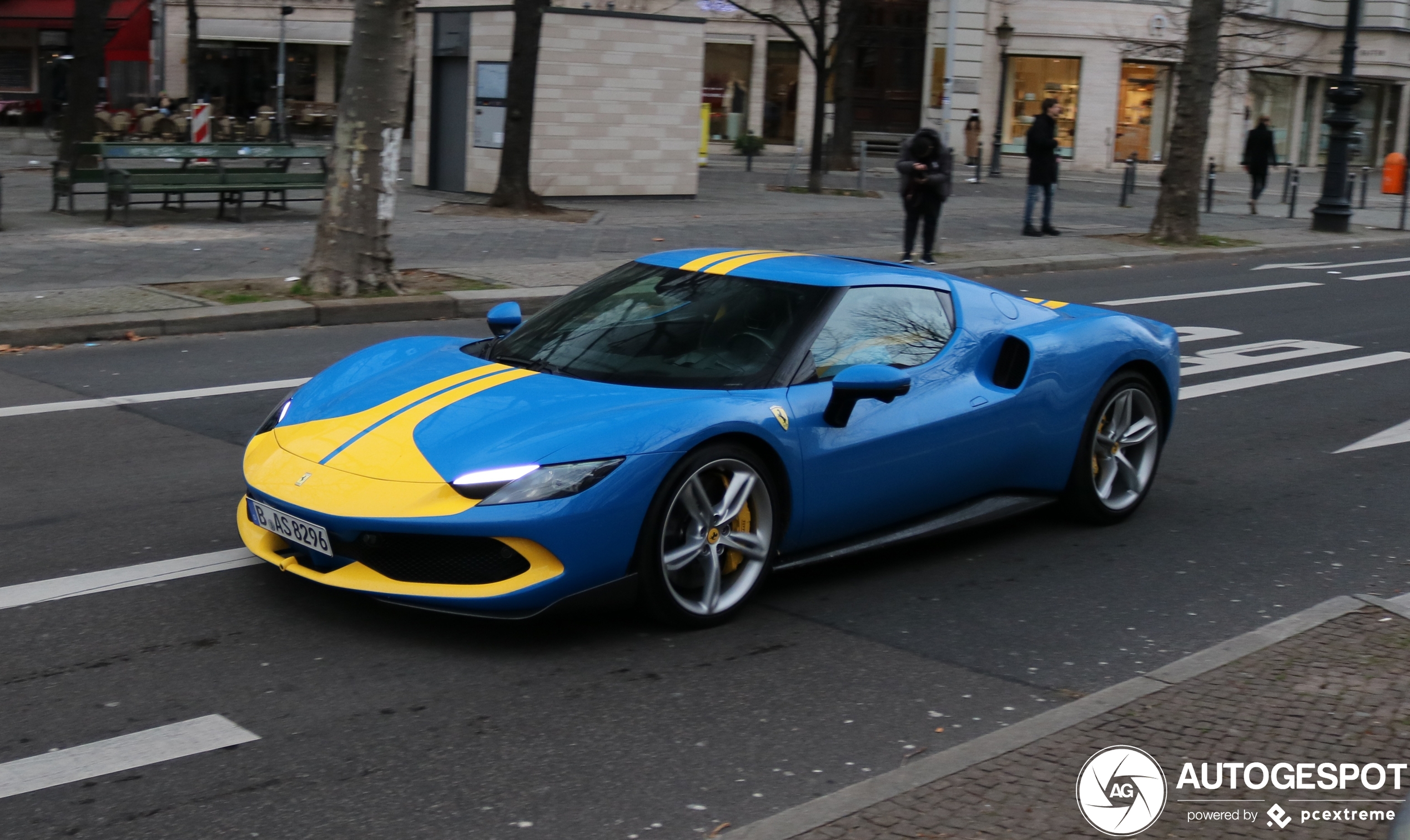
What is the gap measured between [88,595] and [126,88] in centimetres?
4689

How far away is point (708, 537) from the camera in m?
4.94

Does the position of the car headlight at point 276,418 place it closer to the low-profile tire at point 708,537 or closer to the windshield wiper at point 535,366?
the windshield wiper at point 535,366

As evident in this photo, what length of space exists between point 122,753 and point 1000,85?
41.6 metres

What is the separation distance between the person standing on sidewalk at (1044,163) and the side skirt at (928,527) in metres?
15.0

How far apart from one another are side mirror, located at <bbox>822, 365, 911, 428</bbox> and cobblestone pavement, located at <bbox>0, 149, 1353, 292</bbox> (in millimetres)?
9120

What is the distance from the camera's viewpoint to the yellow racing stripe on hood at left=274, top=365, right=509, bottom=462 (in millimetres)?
4934

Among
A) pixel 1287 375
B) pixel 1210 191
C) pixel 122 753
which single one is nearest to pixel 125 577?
pixel 122 753

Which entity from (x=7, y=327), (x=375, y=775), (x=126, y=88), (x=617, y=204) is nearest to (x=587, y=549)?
(x=375, y=775)

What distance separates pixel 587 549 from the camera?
4574 mm

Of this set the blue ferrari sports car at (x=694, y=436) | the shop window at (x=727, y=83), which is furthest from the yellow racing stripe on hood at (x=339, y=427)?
the shop window at (x=727, y=83)

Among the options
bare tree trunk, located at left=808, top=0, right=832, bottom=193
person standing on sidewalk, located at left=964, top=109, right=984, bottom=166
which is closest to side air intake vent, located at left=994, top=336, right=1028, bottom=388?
bare tree trunk, located at left=808, top=0, right=832, bottom=193

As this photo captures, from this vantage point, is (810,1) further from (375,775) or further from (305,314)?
(375,775)

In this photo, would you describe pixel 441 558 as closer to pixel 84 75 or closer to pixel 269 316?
pixel 269 316

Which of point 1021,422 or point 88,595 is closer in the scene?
point 88,595
